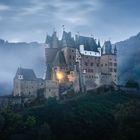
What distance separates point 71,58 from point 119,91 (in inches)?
618

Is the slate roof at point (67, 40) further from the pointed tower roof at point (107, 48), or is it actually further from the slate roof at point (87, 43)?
the pointed tower roof at point (107, 48)

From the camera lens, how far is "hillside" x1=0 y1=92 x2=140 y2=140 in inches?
3057

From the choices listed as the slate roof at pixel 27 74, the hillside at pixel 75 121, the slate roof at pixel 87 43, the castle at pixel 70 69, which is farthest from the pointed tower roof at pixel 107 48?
the slate roof at pixel 27 74

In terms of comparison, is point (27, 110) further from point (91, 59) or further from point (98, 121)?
point (91, 59)

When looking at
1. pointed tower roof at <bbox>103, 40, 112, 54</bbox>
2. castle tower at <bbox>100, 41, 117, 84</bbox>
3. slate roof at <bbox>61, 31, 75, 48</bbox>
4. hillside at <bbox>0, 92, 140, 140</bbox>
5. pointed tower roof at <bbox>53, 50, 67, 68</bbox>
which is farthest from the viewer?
pointed tower roof at <bbox>103, 40, 112, 54</bbox>

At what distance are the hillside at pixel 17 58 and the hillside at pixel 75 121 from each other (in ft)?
63.6

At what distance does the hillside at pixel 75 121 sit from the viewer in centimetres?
7764

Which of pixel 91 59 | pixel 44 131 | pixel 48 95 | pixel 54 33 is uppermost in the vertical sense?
pixel 54 33

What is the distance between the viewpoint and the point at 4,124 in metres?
83.9

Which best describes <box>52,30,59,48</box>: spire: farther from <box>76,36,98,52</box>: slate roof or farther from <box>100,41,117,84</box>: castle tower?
<box>100,41,117,84</box>: castle tower

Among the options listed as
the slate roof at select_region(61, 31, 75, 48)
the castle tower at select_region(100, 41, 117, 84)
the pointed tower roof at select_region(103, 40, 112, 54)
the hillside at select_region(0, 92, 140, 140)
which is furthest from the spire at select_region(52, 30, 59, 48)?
the hillside at select_region(0, 92, 140, 140)

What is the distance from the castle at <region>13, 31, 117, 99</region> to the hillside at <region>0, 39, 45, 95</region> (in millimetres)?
5415

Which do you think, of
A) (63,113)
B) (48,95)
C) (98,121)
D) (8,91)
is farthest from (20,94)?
(8,91)

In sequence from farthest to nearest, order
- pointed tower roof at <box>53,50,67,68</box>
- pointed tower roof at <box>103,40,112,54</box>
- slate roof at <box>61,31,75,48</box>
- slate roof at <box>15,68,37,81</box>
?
pointed tower roof at <box>103,40,112,54</box> → slate roof at <box>61,31,75,48</box> → pointed tower roof at <box>53,50,67,68</box> → slate roof at <box>15,68,37,81</box>
